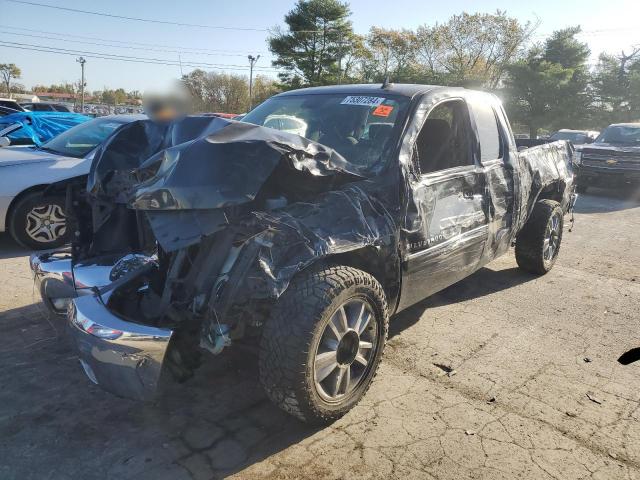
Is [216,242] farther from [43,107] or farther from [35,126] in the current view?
[43,107]

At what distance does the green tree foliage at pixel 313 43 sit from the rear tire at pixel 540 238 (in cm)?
3762

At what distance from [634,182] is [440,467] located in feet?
41.7

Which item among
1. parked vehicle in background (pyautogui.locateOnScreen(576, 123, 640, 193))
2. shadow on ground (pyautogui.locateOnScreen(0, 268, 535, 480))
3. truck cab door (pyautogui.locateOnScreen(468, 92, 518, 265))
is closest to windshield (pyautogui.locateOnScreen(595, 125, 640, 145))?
parked vehicle in background (pyautogui.locateOnScreen(576, 123, 640, 193))

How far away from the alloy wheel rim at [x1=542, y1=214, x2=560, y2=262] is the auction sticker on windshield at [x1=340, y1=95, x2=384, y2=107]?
2783mm

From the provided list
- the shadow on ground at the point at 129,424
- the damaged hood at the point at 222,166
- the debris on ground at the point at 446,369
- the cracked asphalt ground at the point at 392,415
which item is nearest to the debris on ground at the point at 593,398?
the cracked asphalt ground at the point at 392,415

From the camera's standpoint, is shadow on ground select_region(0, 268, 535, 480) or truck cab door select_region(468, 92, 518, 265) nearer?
shadow on ground select_region(0, 268, 535, 480)

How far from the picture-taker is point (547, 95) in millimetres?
38469

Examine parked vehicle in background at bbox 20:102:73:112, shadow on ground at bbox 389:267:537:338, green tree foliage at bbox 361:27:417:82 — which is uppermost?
green tree foliage at bbox 361:27:417:82

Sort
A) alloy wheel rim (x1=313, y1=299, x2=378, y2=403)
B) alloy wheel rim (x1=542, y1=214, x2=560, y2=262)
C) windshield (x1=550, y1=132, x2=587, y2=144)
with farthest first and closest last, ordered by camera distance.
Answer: windshield (x1=550, y1=132, x2=587, y2=144) → alloy wheel rim (x1=542, y1=214, x2=560, y2=262) → alloy wheel rim (x1=313, y1=299, x2=378, y2=403)

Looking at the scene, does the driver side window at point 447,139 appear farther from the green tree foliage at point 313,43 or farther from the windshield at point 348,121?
the green tree foliage at point 313,43

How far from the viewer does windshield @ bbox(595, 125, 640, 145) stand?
13.7 m

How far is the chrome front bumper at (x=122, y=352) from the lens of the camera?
7.93 ft

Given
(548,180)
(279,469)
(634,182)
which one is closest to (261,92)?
(634,182)

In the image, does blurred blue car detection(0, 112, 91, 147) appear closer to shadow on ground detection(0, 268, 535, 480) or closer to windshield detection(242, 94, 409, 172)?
windshield detection(242, 94, 409, 172)
